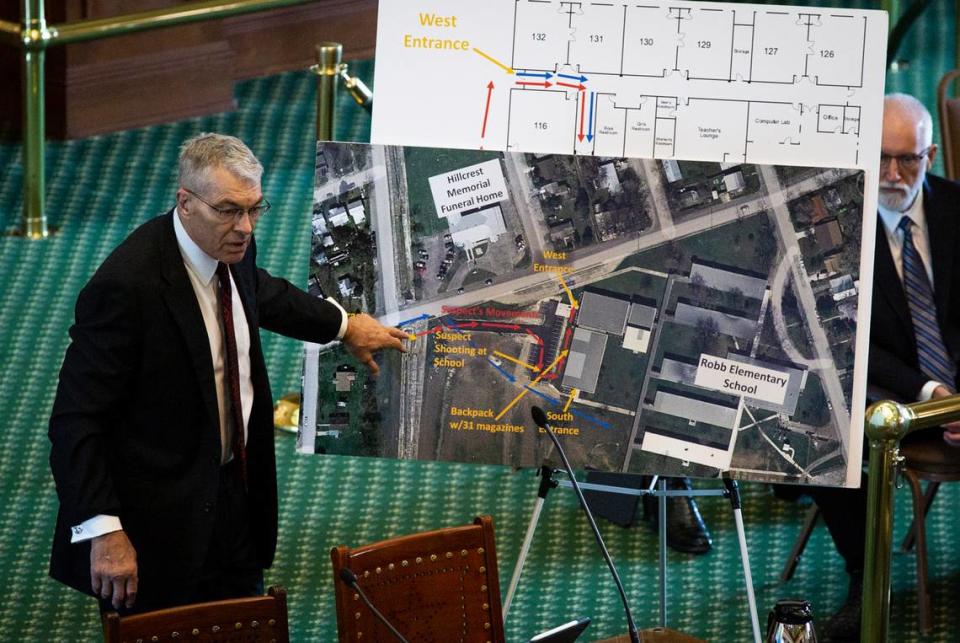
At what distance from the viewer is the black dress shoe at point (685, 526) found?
181 inches

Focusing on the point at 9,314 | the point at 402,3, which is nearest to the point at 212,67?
the point at 9,314

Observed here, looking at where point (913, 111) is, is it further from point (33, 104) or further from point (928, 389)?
point (33, 104)

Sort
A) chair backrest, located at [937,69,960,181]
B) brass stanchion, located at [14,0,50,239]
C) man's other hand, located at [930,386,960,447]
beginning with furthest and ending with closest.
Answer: brass stanchion, located at [14,0,50,239]
chair backrest, located at [937,69,960,181]
man's other hand, located at [930,386,960,447]

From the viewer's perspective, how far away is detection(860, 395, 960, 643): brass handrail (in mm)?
2871

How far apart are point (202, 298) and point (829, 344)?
1.38 m

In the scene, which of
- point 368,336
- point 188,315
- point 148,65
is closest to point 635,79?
point 368,336


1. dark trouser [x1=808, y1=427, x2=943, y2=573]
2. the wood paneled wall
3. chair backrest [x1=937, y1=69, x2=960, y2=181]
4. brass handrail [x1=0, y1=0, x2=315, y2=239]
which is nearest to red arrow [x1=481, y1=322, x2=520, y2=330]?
dark trouser [x1=808, y1=427, x2=943, y2=573]

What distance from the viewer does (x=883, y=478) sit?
115 inches

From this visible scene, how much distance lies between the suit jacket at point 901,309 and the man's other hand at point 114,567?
2205 millimetres

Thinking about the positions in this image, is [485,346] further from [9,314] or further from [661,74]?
[9,314]

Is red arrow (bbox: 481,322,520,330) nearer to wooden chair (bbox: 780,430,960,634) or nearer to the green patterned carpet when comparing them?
the green patterned carpet

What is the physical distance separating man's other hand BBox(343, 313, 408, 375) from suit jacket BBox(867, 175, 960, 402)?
153cm

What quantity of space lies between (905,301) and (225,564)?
6.83 feet

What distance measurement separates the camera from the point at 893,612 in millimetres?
4270
